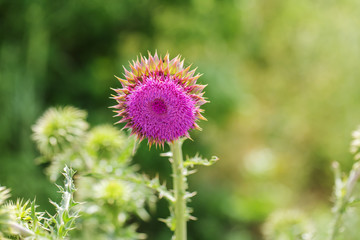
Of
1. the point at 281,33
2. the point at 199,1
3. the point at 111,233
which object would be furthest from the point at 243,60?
the point at 111,233

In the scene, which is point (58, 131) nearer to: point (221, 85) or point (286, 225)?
point (286, 225)

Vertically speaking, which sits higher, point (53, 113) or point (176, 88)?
point (53, 113)

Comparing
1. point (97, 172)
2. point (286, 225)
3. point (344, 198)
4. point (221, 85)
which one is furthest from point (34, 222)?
point (221, 85)

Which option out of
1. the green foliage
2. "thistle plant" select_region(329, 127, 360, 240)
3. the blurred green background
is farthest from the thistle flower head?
the blurred green background

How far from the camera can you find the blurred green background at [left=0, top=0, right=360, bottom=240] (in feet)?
17.7

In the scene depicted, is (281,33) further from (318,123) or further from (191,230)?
(191,230)

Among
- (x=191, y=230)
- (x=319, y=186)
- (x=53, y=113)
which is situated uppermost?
(x=319, y=186)

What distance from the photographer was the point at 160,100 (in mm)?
1394

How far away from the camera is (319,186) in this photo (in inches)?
283

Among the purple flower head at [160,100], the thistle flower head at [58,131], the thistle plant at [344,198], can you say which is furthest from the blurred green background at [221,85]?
the purple flower head at [160,100]

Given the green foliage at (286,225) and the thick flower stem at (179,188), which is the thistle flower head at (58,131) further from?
the green foliage at (286,225)

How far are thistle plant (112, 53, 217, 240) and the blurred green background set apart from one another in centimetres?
354

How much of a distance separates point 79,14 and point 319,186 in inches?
190

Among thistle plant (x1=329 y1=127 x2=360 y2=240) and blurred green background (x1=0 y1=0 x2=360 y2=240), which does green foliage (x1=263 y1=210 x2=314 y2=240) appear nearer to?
thistle plant (x1=329 y1=127 x2=360 y2=240)
